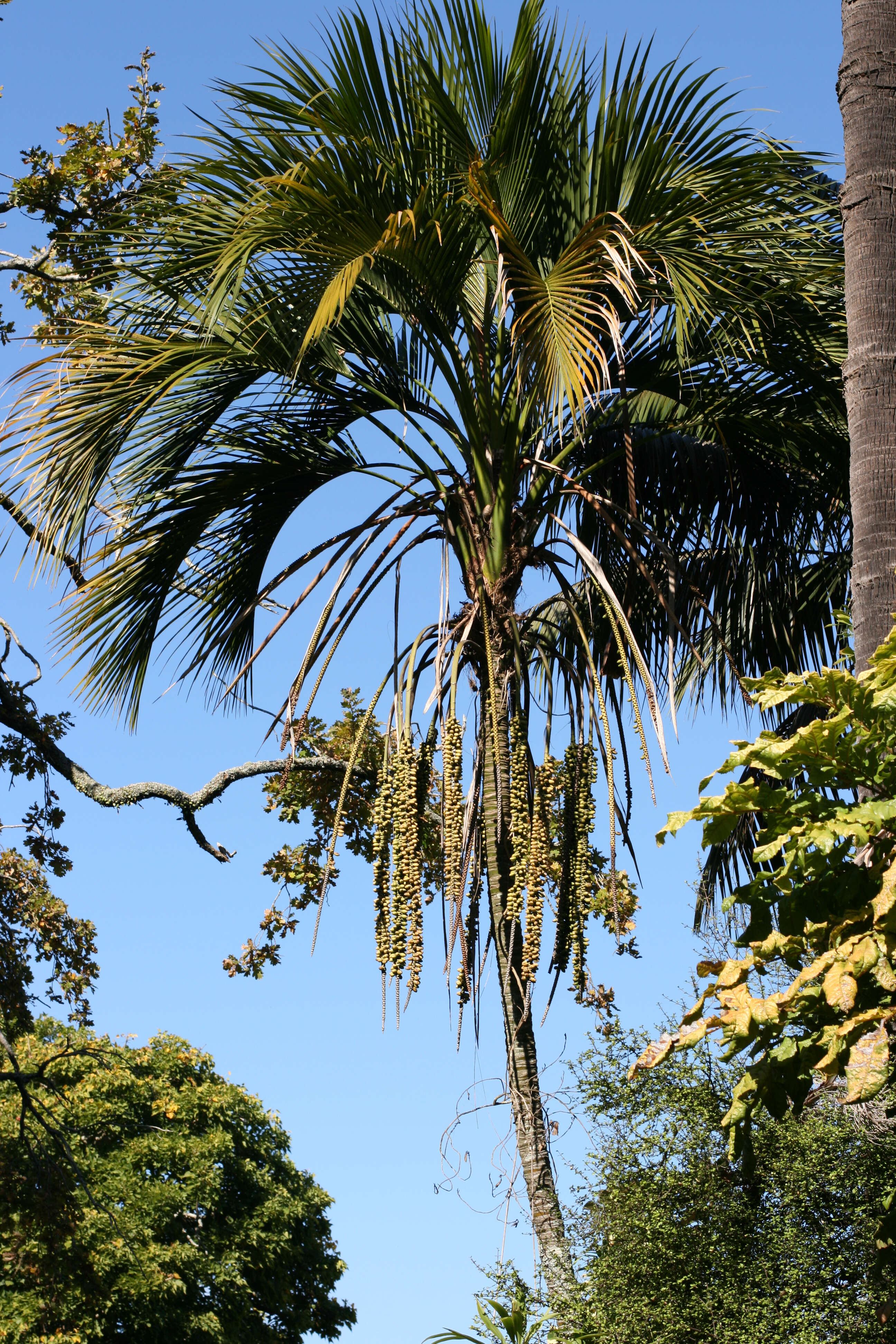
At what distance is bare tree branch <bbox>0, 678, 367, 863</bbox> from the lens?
8.74m

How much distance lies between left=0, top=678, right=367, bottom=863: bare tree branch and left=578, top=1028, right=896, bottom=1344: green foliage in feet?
11.4

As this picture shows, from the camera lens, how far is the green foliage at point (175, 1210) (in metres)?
13.6

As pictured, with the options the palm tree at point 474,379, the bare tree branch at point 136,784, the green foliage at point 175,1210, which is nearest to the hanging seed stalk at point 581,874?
the palm tree at point 474,379

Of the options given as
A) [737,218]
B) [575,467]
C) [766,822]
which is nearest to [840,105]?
[737,218]

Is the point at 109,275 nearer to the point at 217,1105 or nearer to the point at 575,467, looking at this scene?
the point at 575,467

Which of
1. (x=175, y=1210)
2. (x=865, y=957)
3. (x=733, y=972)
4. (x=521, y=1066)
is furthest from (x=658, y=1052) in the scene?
(x=175, y=1210)

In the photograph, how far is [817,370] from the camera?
267 inches

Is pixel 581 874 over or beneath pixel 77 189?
beneath

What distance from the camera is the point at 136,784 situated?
8.74 meters

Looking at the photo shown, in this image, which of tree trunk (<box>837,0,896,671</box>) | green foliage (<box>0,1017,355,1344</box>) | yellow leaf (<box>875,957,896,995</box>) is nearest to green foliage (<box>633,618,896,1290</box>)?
yellow leaf (<box>875,957,896,995</box>)

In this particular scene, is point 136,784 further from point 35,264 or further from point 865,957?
point 865,957

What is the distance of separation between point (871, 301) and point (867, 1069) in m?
2.86

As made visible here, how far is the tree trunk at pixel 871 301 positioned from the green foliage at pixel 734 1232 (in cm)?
252

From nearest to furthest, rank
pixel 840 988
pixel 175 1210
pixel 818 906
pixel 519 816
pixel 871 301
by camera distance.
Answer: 1. pixel 840 988
2. pixel 818 906
3. pixel 871 301
4. pixel 519 816
5. pixel 175 1210
